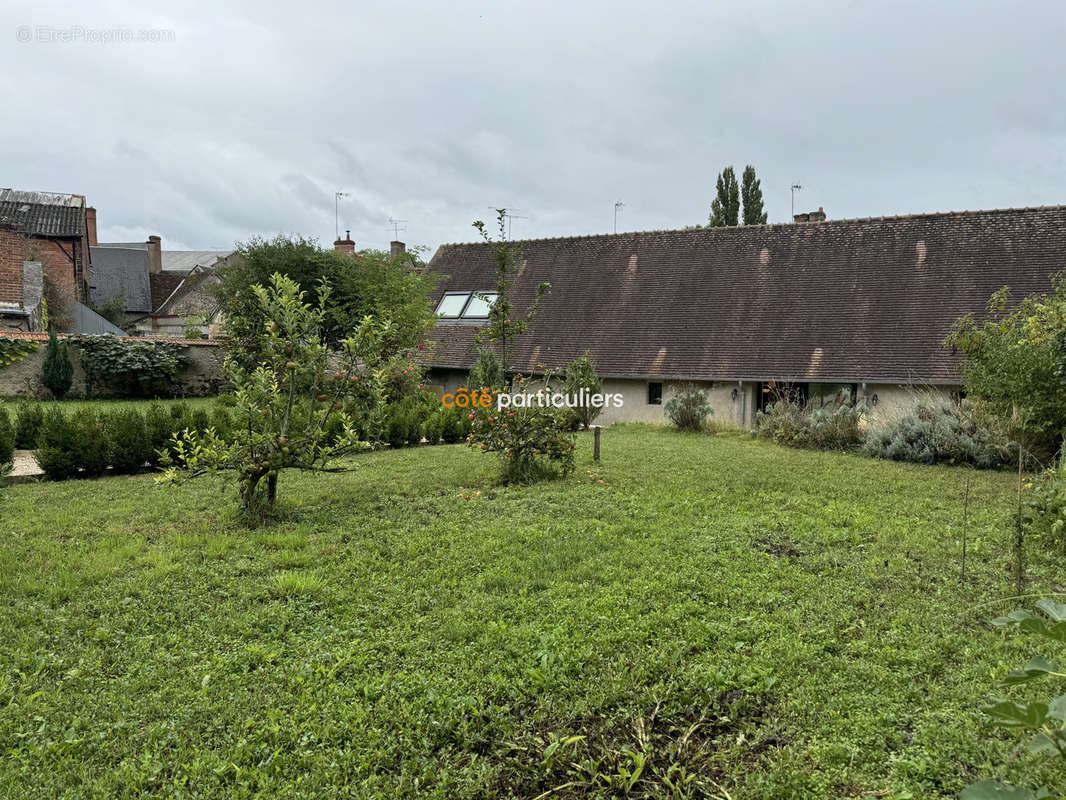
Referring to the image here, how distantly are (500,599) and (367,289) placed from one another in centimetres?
1821

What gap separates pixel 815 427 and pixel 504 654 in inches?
387

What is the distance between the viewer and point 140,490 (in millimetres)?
7609

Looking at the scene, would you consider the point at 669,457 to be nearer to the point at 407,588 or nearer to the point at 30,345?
the point at 407,588

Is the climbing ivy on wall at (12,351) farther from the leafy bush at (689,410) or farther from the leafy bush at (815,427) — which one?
the leafy bush at (689,410)

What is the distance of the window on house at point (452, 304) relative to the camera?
767 inches

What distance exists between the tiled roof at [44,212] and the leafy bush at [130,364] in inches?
476

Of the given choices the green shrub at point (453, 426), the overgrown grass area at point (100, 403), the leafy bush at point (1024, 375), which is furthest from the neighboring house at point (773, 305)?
the overgrown grass area at point (100, 403)

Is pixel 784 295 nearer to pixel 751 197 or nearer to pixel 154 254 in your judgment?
pixel 751 197

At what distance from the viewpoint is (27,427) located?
9.57 meters

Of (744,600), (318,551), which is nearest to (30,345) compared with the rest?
(318,551)

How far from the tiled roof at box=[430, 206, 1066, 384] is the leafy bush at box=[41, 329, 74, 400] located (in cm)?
910

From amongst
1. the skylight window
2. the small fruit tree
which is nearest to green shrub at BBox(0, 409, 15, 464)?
the small fruit tree

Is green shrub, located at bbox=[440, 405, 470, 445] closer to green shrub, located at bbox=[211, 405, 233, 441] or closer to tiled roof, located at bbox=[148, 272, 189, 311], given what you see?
green shrub, located at bbox=[211, 405, 233, 441]

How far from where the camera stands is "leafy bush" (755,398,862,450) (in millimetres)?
11594
